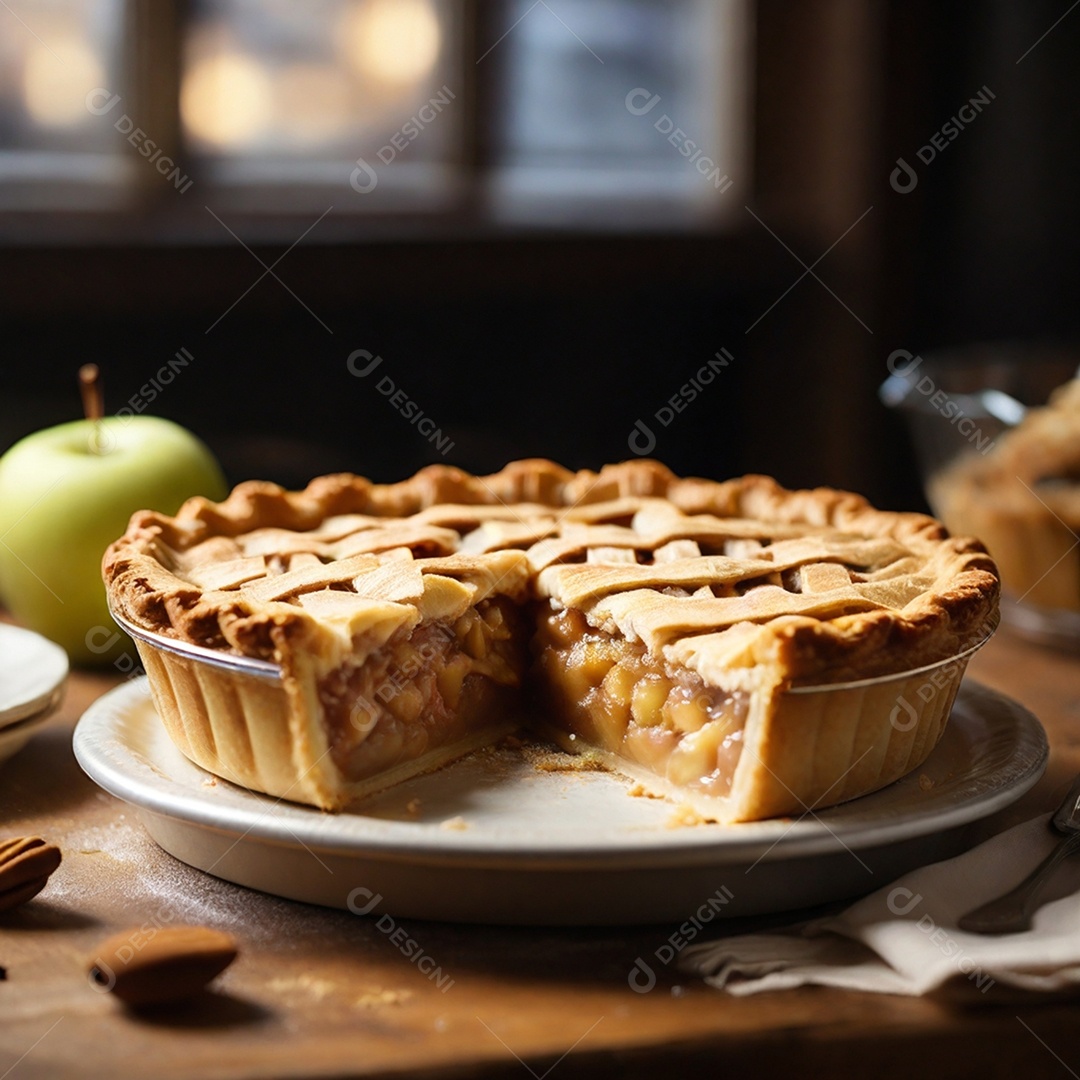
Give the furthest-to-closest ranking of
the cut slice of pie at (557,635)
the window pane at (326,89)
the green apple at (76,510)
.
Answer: the window pane at (326,89), the green apple at (76,510), the cut slice of pie at (557,635)

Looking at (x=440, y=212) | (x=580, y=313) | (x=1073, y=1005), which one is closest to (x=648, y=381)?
(x=580, y=313)

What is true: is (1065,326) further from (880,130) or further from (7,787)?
(7,787)
